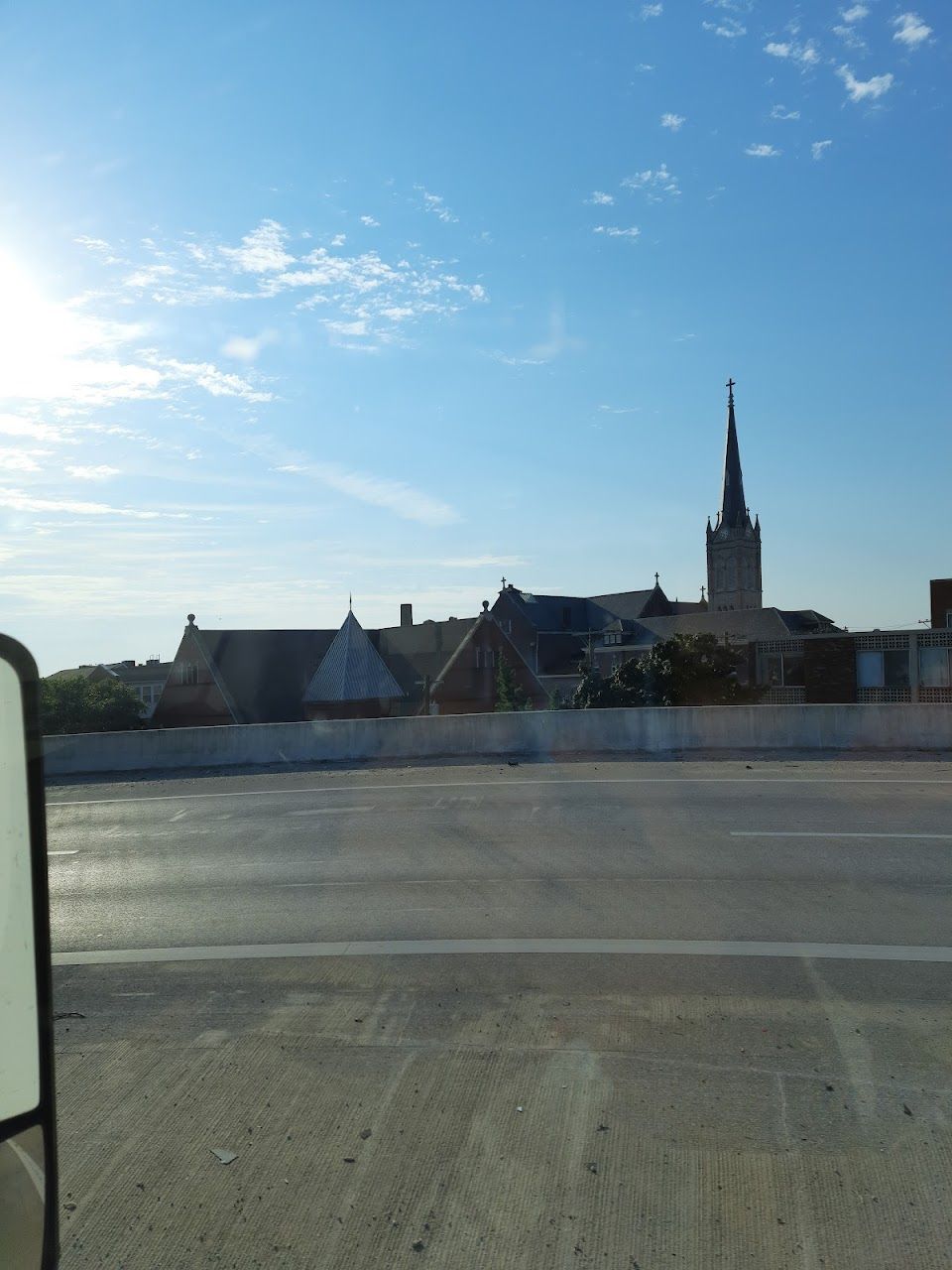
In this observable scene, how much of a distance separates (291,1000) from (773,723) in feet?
48.4

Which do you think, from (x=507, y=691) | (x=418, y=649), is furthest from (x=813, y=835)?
(x=418, y=649)

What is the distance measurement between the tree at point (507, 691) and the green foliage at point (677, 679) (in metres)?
16.1

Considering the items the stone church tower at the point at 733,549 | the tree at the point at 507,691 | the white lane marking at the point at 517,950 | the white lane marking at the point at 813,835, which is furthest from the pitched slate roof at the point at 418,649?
the stone church tower at the point at 733,549

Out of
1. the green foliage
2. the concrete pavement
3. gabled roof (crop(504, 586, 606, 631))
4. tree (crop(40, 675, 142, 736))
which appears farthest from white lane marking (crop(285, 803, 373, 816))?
gabled roof (crop(504, 586, 606, 631))

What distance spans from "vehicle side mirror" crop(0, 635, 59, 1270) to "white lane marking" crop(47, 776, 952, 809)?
14931 mm

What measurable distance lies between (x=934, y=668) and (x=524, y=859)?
42327mm

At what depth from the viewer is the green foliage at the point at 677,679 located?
40812 millimetres

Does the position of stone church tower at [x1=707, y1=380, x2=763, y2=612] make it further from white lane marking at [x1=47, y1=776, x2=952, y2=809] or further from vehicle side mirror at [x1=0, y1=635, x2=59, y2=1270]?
vehicle side mirror at [x1=0, y1=635, x2=59, y2=1270]

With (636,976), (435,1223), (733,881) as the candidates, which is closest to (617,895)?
(733,881)

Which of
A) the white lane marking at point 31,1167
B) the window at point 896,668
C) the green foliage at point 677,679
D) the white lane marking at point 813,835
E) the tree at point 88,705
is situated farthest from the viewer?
the window at point 896,668

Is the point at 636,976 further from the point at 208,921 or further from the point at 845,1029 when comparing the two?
the point at 208,921

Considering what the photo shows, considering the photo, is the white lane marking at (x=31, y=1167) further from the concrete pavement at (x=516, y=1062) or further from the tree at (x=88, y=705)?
the tree at (x=88, y=705)

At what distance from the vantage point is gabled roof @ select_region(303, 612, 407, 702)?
53.5 metres

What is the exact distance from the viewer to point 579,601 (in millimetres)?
102188
